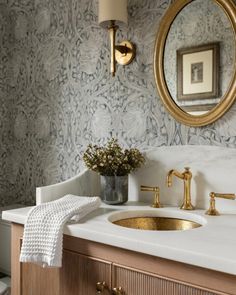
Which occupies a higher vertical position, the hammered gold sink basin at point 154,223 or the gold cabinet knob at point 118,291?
the hammered gold sink basin at point 154,223

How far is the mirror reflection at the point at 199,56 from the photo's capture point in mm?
1510

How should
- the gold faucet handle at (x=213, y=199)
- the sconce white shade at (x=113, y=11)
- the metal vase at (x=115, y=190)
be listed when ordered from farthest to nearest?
1. the sconce white shade at (x=113, y=11)
2. the metal vase at (x=115, y=190)
3. the gold faucet handle at (x=213, y=199)

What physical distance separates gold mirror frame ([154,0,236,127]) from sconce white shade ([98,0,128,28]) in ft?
0.63

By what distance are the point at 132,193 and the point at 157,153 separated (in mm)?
235

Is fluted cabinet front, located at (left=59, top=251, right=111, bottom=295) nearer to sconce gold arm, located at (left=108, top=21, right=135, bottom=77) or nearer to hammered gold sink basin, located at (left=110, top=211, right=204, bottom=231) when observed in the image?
hammered gold sink basin, located at (left=110, top=211, right=204, bottom=231)

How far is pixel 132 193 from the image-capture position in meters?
1.78

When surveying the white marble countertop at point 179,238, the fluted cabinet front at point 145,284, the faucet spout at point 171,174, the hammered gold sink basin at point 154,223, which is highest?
the faucet spout at point 171,174

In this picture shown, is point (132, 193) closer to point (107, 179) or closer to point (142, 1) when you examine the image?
point (107, 179)

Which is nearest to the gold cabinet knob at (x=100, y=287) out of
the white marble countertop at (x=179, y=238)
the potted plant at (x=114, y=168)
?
the white marble countertop at (x=179, y=238)

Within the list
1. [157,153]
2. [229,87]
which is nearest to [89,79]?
[157,153]

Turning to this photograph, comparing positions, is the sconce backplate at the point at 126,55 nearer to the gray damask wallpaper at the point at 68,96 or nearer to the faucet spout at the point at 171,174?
the gray damask wallpaper at the point at 68,96

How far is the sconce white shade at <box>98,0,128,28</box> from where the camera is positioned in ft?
5.66

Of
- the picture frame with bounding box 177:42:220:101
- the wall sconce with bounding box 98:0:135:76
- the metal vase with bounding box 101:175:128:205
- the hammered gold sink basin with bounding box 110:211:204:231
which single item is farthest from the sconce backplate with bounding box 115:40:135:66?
the hammered gold sink basin with bounding box 110:211:204:231

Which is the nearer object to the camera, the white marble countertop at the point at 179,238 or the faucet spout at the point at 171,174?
the white marble countertop at the point at 179,238
